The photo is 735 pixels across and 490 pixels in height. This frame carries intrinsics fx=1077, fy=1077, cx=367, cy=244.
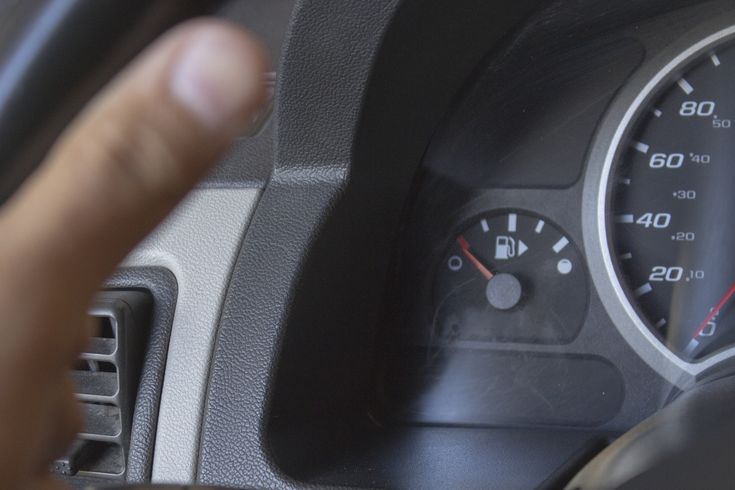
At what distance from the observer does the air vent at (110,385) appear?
1.03 metres

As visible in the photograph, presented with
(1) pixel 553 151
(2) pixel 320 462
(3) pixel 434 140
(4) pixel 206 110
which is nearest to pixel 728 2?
(1) pixel 553 151

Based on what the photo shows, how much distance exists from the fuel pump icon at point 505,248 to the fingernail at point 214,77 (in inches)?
37.8

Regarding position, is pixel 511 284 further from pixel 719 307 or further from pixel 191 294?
pixel 191 294

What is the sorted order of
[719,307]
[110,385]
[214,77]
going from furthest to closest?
[719,307] < [110,385] < [214,77]

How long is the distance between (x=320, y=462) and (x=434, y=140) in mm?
413

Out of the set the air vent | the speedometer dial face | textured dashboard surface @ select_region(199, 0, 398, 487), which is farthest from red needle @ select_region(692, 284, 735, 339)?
the air vent

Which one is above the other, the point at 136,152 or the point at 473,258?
the point at 136,152

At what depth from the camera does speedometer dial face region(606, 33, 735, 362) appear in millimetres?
1156

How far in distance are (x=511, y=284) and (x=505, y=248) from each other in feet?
0.16

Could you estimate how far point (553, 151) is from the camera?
1.23 m

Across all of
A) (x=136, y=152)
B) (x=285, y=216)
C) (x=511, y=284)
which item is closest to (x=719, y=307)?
(x=511, y=284)

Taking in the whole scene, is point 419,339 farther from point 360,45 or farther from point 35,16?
point 35,16

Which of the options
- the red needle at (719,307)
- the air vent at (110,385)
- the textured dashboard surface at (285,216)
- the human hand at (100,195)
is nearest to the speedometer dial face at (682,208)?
the red needle at (719,307)

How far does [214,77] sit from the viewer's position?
281mm
